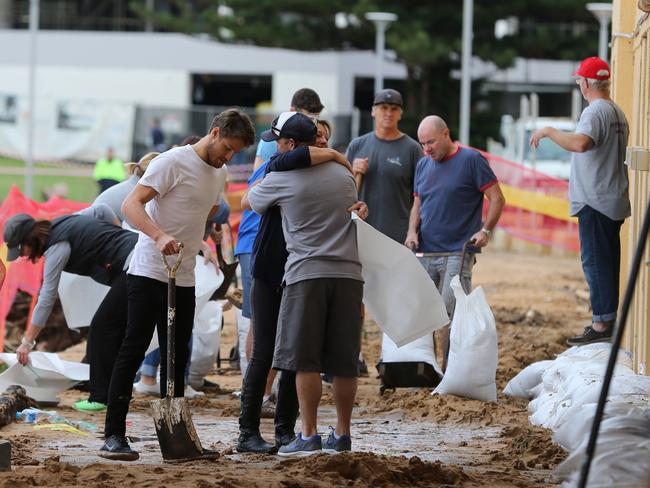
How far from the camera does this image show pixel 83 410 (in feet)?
29.2

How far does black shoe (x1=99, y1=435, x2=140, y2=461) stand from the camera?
6965 mm

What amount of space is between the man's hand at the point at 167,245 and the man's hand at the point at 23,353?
6.65 ft

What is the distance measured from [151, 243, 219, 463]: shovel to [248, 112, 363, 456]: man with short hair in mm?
456

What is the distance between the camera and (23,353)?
8.40 m

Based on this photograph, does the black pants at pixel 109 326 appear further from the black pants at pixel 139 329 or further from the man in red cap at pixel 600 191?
the man in red cap at pixel 600 191

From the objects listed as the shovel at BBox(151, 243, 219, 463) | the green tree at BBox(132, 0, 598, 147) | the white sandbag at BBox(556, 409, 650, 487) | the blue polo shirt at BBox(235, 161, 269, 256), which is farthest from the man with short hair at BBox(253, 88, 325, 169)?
the green tree at BBox(132, 0, 598, 147)

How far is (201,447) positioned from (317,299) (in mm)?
948

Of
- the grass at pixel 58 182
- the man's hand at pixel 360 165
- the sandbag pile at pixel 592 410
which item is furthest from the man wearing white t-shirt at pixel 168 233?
the grass at pixel 58 182

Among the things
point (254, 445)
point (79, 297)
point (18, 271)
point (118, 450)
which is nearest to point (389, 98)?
point (79, 297)

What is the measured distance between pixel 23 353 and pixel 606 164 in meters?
3.92

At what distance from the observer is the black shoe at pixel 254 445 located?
7.18 meters

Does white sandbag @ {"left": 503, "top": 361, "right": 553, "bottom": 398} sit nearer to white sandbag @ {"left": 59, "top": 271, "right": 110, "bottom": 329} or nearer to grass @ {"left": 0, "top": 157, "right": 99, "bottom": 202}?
white sandbag @ {"left": 59, "top": 271, "right": 110, "bottom": 329}

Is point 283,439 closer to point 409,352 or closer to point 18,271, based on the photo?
point 409,352

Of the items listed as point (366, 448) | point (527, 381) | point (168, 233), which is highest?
point (168, 233)
